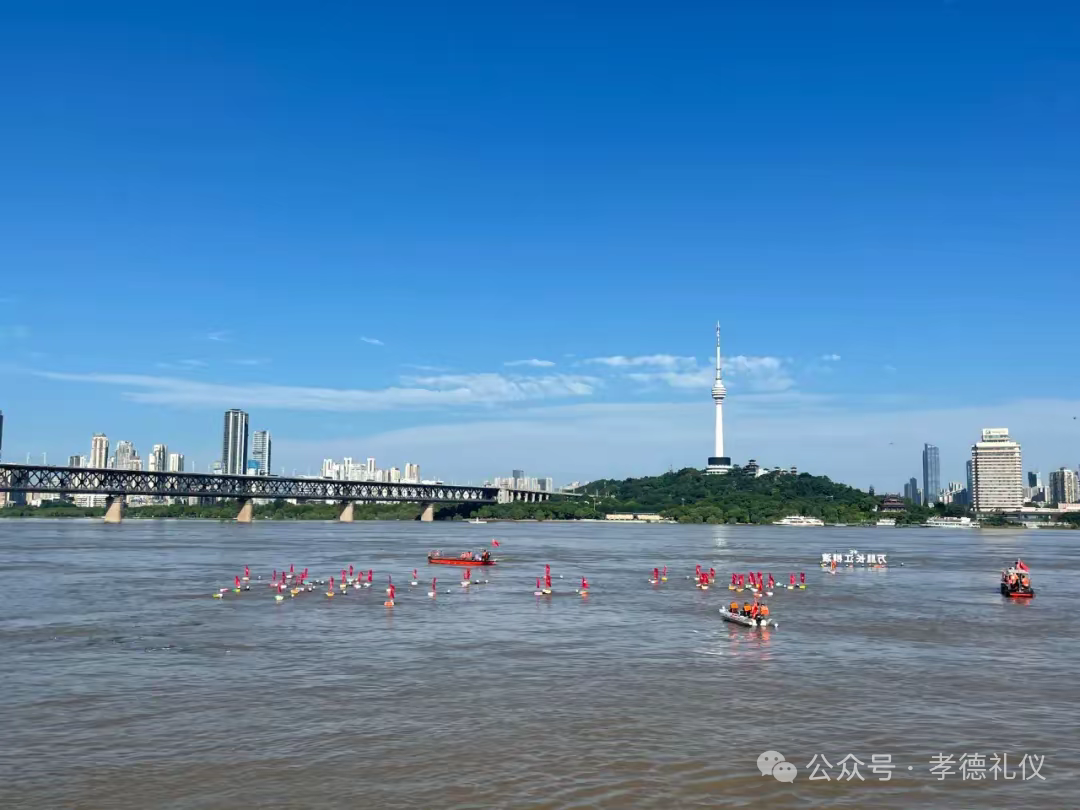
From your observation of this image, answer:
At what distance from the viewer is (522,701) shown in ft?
126

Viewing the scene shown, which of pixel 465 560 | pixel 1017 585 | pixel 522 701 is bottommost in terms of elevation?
pixel 465 560

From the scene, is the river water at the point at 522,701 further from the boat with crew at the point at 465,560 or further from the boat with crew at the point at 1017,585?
the boat with crew at the point at 465,560

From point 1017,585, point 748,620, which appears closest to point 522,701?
point 748,620

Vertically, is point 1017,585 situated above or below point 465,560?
above

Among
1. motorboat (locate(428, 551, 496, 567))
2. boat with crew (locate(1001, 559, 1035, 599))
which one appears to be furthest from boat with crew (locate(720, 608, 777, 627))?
motorboat (locate(428, 551, 496, 567))

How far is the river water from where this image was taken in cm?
2775

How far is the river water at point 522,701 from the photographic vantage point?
1093 inches

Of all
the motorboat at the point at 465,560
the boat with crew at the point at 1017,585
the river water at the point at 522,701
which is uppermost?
the boat with crew at the point at 1017,585

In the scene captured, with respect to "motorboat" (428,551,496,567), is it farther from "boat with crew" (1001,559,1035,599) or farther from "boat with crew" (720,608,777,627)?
"boat with crew" (1001,559,1035,599)

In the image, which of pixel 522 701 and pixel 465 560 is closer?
pixel 522 701

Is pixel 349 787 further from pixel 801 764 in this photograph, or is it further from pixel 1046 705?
pixel 1046 705

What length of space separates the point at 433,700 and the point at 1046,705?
2674 cm

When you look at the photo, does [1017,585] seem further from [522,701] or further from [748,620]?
[522,701]

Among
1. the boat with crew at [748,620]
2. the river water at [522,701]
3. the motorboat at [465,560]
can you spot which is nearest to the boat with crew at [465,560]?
the motorboat at [465,560]
